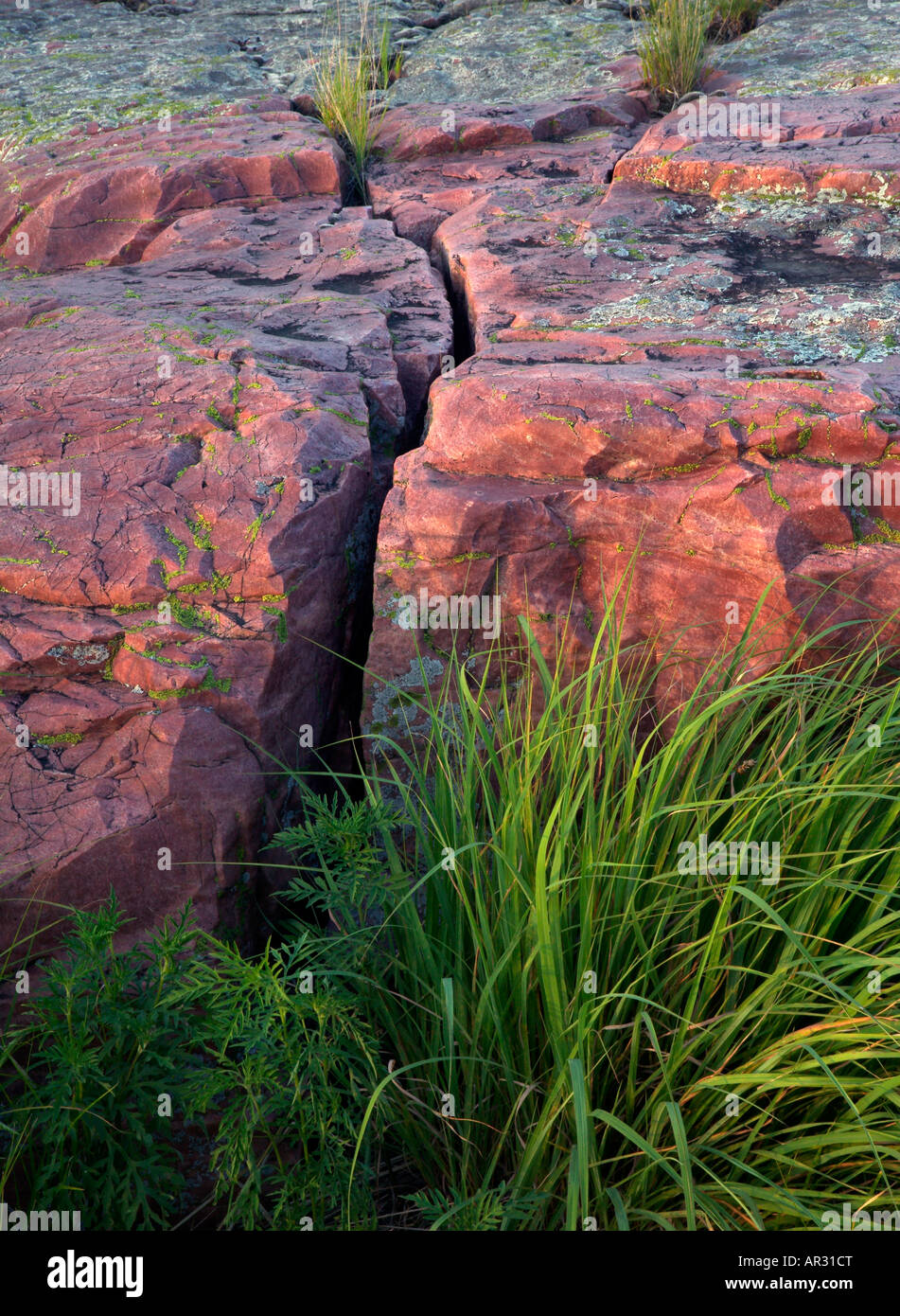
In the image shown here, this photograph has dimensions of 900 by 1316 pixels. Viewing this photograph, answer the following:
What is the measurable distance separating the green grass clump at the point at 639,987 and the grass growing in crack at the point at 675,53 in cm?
397

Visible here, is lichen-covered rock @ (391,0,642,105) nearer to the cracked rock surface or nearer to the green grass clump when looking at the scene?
the cracked rock surface

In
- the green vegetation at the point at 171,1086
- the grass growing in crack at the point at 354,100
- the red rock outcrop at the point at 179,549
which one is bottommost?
the green vegetation at the point at 171,1086

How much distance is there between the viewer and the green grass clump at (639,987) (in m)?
1.67

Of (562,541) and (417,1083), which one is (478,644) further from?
(417,1083)

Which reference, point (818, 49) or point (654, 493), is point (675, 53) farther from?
point (654, 493)

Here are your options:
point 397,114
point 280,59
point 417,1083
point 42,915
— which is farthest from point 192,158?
point 417,1083

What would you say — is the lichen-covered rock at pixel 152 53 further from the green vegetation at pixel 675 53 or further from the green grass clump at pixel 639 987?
the green grass clump at pixel 639 987

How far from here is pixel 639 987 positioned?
189 centimetres

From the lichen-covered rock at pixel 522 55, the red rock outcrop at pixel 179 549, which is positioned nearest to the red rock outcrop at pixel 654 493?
the red rock outcrop at pixel 179 549

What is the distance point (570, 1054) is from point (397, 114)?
4852 millimetres

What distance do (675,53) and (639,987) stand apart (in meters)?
4.78

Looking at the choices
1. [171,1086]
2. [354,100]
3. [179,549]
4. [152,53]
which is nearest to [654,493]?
[179,549]

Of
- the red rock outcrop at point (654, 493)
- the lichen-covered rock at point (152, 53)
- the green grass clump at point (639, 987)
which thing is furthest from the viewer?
the lichen-covered rock at point (152, 53)

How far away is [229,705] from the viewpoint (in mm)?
2396
